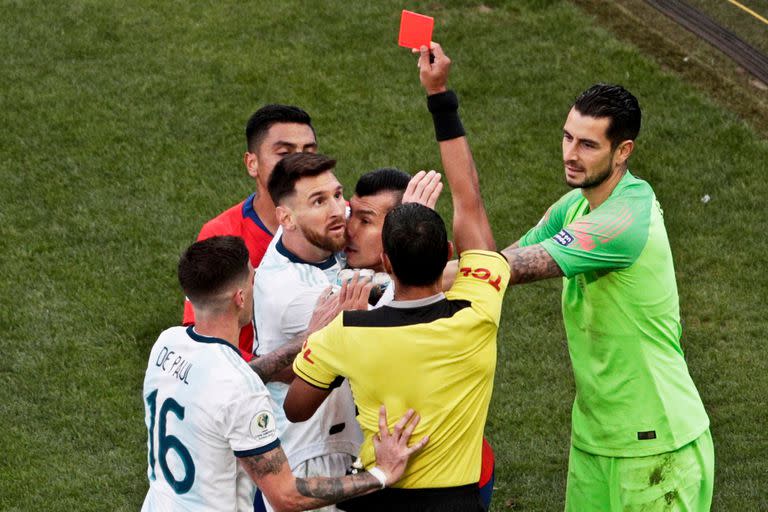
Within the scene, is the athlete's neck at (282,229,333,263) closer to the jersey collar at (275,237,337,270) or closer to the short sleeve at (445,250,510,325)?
the jersey collar at (275,237,337,270)

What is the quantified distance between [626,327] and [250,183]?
6.72 metres

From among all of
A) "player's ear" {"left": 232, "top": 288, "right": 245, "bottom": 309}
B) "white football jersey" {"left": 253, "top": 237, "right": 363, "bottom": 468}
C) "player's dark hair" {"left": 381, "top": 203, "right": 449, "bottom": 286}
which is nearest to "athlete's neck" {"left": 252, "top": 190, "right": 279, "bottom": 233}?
"white football jersey" {"left": 253, "top": 237, "right": 363, "bottom": 468}

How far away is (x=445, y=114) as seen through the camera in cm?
543

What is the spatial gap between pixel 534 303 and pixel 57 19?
7.27m

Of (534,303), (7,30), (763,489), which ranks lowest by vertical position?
(763,489)

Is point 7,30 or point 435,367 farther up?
point 7,30

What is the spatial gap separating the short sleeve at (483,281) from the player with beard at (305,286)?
0.77 m

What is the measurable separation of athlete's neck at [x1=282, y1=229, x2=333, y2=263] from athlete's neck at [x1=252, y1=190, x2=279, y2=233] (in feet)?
2.94

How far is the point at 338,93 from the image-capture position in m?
13.2

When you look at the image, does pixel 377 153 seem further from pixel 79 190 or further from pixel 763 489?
pixel 763 489

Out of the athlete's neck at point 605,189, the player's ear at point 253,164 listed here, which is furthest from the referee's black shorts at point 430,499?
the player's ear at point 253,164

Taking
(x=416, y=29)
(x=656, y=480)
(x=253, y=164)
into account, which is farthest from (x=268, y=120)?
(x=656, y=480)

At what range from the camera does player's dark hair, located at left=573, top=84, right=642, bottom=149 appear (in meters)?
5.67

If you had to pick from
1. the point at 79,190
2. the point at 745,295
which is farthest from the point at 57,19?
the point at 745,295
